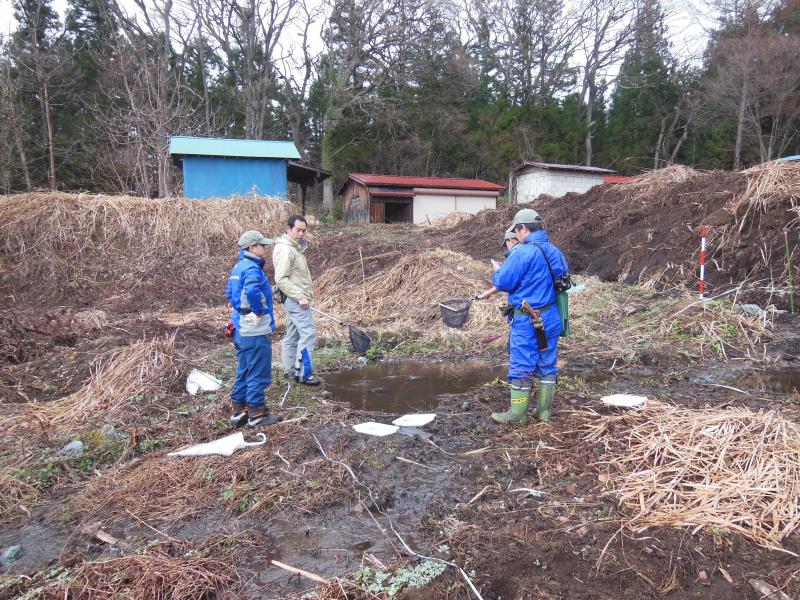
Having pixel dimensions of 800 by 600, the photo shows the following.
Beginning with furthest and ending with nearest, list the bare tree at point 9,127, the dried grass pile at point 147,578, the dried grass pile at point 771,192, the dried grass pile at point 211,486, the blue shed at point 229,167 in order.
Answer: the bare tree at point 9,127 < the blue shed at point 229,167 < the dried grass pile at point 771,192 < the dried grass pile at point 211,486 < the dried grass pile at point 147,578

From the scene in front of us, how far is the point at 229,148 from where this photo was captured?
1741 centimetres

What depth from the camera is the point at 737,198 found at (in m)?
9.48

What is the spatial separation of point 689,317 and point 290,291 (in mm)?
5565

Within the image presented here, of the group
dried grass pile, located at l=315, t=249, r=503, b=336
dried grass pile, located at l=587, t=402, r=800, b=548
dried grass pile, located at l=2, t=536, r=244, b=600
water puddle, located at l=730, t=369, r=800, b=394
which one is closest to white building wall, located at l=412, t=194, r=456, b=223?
Result: dried grass pile, located at l=315, t=249, r=503, b=336

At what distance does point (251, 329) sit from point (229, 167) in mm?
14873

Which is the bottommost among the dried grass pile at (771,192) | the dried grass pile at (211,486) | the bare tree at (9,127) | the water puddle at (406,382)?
the dried grass pile at (211,486)

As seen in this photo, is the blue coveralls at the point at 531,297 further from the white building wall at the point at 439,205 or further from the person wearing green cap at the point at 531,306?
the white building wall at the point at 439,205

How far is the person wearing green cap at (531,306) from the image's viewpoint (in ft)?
12.7

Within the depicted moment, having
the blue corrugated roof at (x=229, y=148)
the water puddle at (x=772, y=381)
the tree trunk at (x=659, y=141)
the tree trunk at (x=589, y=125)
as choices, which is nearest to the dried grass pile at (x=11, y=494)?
the water puddle at (x=772, y=381)

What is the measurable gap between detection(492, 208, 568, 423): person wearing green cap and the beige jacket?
2151 mm

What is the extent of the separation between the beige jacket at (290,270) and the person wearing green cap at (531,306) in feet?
7.06

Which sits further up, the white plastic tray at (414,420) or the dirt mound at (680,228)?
the dirt mound at (680,228)

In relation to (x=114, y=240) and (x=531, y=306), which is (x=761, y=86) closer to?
(x=531, y=306)

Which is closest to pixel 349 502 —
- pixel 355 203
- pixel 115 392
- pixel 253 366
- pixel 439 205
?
pixel 253 366
